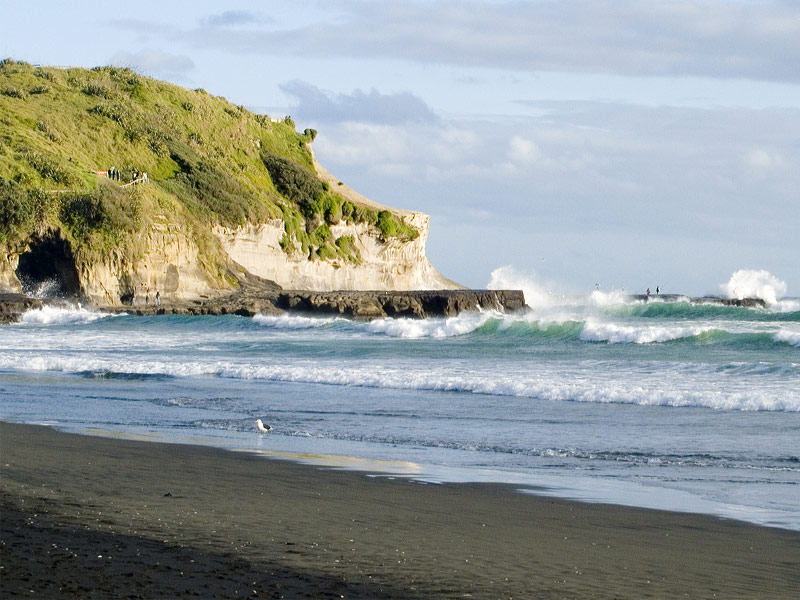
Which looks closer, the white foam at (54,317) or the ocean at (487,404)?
the ocean at (487,404)

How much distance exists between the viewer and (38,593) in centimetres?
490

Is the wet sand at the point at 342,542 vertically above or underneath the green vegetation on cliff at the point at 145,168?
underneath

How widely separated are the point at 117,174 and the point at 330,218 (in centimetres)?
1786

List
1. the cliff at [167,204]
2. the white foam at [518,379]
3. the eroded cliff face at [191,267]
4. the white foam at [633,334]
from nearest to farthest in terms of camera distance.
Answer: the white foam at [518,379], the white foam at [633,334], the eroded cliff face at [191,267], the cliff at [167,204]

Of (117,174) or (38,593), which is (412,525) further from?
(117,174)

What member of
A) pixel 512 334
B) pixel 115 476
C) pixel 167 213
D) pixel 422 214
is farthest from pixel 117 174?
pixel 115 476

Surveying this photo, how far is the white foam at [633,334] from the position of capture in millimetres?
31625

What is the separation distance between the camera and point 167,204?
63.8 m

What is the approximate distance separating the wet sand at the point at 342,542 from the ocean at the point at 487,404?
1.04 meters

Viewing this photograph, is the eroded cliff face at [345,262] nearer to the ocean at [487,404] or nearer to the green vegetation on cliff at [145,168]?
the green vegetation on cliff at [145,168]

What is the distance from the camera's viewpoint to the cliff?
186 ft

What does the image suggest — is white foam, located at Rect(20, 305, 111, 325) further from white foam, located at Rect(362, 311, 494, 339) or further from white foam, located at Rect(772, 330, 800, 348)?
white foam, located at Rect(772, 330, 800, 348)

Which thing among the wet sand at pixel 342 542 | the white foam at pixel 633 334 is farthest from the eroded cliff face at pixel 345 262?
the wet sand at pixel 342 542

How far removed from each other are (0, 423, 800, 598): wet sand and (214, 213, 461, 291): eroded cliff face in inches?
2371
